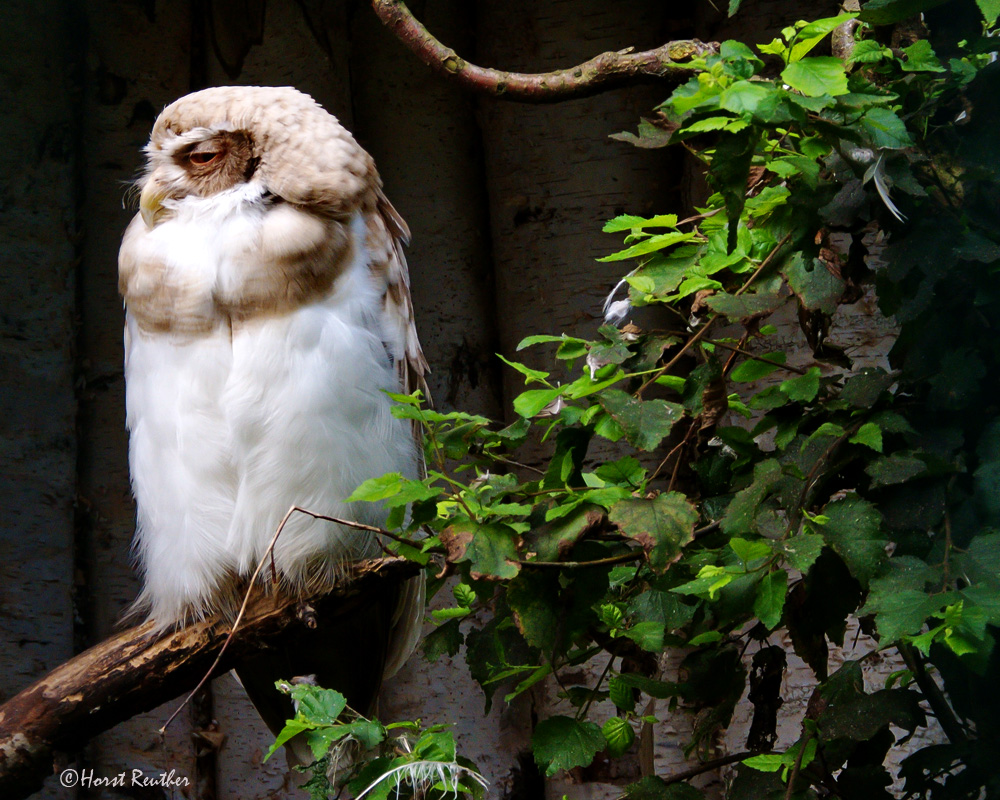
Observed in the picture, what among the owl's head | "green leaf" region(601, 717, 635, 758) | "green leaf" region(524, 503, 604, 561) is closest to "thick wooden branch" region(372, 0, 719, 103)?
the owl's head

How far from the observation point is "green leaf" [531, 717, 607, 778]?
143cm

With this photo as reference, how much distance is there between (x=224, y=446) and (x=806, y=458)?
1.17 metres

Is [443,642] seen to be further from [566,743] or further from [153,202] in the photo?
[153,202]

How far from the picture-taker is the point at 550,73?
1.94 metres

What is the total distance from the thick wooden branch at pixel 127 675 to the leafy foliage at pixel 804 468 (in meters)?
0.31

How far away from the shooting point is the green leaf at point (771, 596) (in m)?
1.19

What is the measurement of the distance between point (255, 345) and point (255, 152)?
44 centimetres

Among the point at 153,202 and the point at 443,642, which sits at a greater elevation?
the point at 153,202

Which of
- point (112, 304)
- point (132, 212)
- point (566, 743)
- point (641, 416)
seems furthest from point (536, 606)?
point (132, 212)

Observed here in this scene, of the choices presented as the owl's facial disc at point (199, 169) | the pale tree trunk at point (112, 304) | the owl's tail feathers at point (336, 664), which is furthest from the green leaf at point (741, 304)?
the pale tree trunk at point (112, 304)

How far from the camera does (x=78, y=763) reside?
2.93m

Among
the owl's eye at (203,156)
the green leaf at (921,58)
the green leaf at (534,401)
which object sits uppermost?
the green leaf at (921,58)

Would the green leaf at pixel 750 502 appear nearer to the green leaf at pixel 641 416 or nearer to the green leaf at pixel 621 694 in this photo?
the green leaf at pixel 641 416

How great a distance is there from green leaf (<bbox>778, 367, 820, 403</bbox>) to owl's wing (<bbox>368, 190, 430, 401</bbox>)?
34.4 inches
